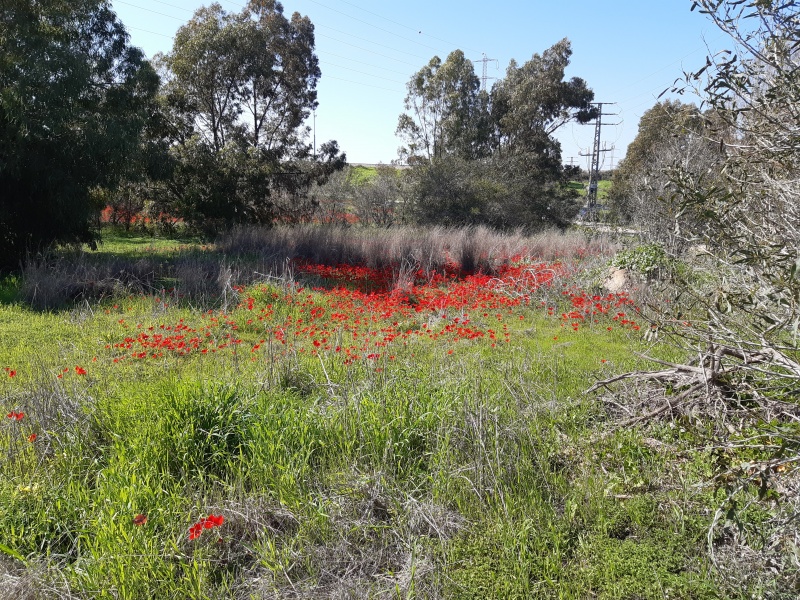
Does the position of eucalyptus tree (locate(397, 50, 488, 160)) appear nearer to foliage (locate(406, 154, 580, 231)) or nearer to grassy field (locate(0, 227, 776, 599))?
foliage (locate(406, 154, 580, 231))

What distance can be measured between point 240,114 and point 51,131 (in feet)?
31.0

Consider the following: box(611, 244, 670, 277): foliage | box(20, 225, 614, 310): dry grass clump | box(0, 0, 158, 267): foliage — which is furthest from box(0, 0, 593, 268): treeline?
box(611, 244, 670, 277): foliage

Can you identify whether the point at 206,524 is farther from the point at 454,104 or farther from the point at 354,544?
the point at 454,104

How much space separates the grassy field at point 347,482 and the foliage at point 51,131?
21.9 feet

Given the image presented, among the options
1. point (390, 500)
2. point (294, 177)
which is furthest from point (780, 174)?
point (294, 177)

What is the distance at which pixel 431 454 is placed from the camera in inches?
133

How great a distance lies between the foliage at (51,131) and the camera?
10164 millimetres

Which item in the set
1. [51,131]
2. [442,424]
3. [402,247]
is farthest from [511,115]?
[442,424]

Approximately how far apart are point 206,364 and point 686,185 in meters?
4.32

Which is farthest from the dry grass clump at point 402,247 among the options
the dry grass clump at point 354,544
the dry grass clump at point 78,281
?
the dry grass clump at point 354,544

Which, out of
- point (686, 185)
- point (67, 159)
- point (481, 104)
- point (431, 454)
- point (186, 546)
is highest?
point (481, 104)

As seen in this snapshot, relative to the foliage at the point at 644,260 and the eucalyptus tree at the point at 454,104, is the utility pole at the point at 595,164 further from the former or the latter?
the foliage at the point at 644,260

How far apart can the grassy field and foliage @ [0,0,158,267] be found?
21.9 ft

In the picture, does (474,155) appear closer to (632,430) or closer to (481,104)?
(481,104)
